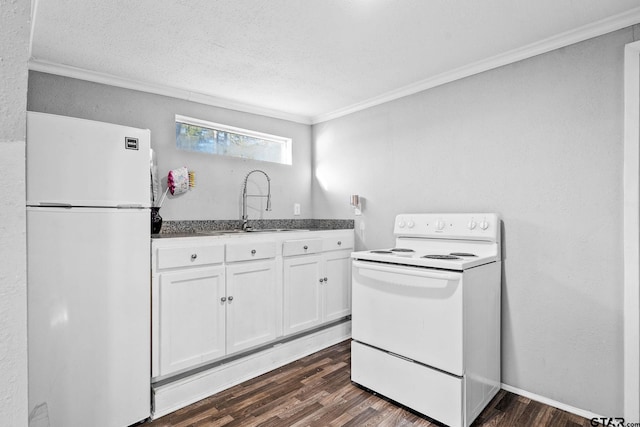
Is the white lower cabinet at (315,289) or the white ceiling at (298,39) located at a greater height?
the white ceiling at (298,39)

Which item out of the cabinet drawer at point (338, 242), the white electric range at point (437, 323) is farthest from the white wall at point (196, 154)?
the white electric range at point (437, 323)

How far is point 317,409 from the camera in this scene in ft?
6.86

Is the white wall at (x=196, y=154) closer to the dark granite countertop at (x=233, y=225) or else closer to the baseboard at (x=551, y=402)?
the dark granite countertop at (x=233, y=225)

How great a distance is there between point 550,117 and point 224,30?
2.07m

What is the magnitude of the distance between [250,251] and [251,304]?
402 millimetres

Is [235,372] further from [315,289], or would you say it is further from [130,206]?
[130,206]

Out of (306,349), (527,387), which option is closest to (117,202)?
(306,349)

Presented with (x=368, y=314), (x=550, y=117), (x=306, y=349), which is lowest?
(x=306, y=349)

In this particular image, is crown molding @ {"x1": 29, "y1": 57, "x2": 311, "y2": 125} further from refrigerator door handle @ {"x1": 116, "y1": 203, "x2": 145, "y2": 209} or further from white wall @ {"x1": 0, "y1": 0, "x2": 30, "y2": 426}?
white wall @ {"x1": 0, "y1": 0, "x2": 30, "y2": 426}

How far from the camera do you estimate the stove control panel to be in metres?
2.29

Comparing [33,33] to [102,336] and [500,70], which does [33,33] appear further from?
[500,70]

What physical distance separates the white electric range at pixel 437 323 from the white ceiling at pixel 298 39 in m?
1.15

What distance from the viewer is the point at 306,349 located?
9.49ft

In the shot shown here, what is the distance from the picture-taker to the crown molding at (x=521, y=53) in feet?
6.13
